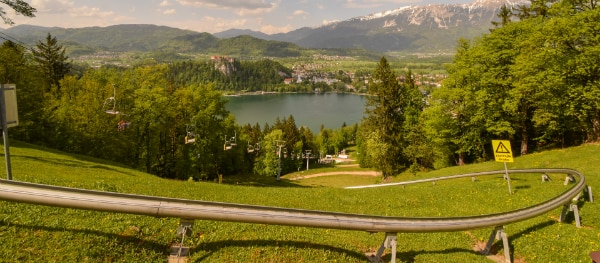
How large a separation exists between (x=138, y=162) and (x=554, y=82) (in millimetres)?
47797

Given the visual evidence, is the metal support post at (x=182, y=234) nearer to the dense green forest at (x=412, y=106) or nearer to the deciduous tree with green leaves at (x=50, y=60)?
the dense green forest at (x=412, y=106)

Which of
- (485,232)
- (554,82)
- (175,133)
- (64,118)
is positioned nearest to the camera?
(485,232)

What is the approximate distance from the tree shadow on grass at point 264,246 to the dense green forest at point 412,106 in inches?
996

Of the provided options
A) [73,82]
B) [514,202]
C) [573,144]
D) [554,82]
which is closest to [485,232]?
[514,202]

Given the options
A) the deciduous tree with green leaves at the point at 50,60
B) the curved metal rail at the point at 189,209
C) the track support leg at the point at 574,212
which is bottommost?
the track support leg at the point at 574,212

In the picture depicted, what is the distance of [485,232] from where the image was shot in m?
11.4

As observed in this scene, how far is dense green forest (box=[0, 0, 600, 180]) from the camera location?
94.3 feet

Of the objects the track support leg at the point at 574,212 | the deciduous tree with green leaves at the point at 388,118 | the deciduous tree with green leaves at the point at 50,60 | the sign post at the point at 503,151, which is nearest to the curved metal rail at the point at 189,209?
the track support leg at the point at 574,212

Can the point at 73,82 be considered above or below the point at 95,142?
above

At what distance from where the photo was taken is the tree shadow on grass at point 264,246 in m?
6.43

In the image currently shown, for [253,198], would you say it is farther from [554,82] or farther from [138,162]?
[138,162]

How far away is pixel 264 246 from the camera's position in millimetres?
6793

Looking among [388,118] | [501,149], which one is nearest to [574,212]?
[501,149]

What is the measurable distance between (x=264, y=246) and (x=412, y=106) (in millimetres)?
46283
